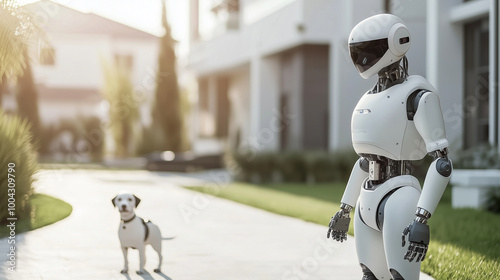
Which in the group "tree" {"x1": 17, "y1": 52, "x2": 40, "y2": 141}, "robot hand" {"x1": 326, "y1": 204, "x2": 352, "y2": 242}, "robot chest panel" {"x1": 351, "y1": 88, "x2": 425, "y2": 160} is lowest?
"robot hand" {"x1": 326, "y1": 204, "x2": 352, "y2": 242}

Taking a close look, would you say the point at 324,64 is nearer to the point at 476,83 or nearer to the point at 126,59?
the point at 476,83

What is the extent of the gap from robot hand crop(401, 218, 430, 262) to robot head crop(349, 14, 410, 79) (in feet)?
3.81

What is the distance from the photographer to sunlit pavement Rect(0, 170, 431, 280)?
7.18m

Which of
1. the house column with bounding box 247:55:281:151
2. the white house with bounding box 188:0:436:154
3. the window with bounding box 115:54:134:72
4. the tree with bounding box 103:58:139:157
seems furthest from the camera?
the window with bounding box 115:54:134:72

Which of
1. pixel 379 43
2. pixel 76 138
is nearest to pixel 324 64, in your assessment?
pixel 76 138

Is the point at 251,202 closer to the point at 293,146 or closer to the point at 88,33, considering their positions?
the point at 293,146

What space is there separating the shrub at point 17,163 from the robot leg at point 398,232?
6.66 meters

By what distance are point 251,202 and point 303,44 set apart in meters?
10.6

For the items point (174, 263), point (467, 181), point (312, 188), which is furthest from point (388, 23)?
point (312, 188)

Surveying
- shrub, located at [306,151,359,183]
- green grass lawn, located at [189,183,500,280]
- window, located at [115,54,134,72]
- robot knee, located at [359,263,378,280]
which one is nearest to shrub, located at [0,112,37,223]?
green grass lawn, located at [189,183,500,280]

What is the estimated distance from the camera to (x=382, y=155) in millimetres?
5020

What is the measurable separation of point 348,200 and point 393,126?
84 cm

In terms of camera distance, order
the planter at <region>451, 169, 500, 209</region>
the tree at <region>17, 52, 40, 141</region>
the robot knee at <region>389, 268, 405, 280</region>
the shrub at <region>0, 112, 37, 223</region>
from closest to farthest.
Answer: the robot knee at <region>389, 268, 405, 280</region> < the shrub at <region>0, 112, 37, 223</region> < the planter at <region>451, 169, 500, 209</region> < the tree at <region>17, 52, 40, 141</region>

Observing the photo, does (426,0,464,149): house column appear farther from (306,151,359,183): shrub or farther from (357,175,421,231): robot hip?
(357,175,421,231): robot hip
